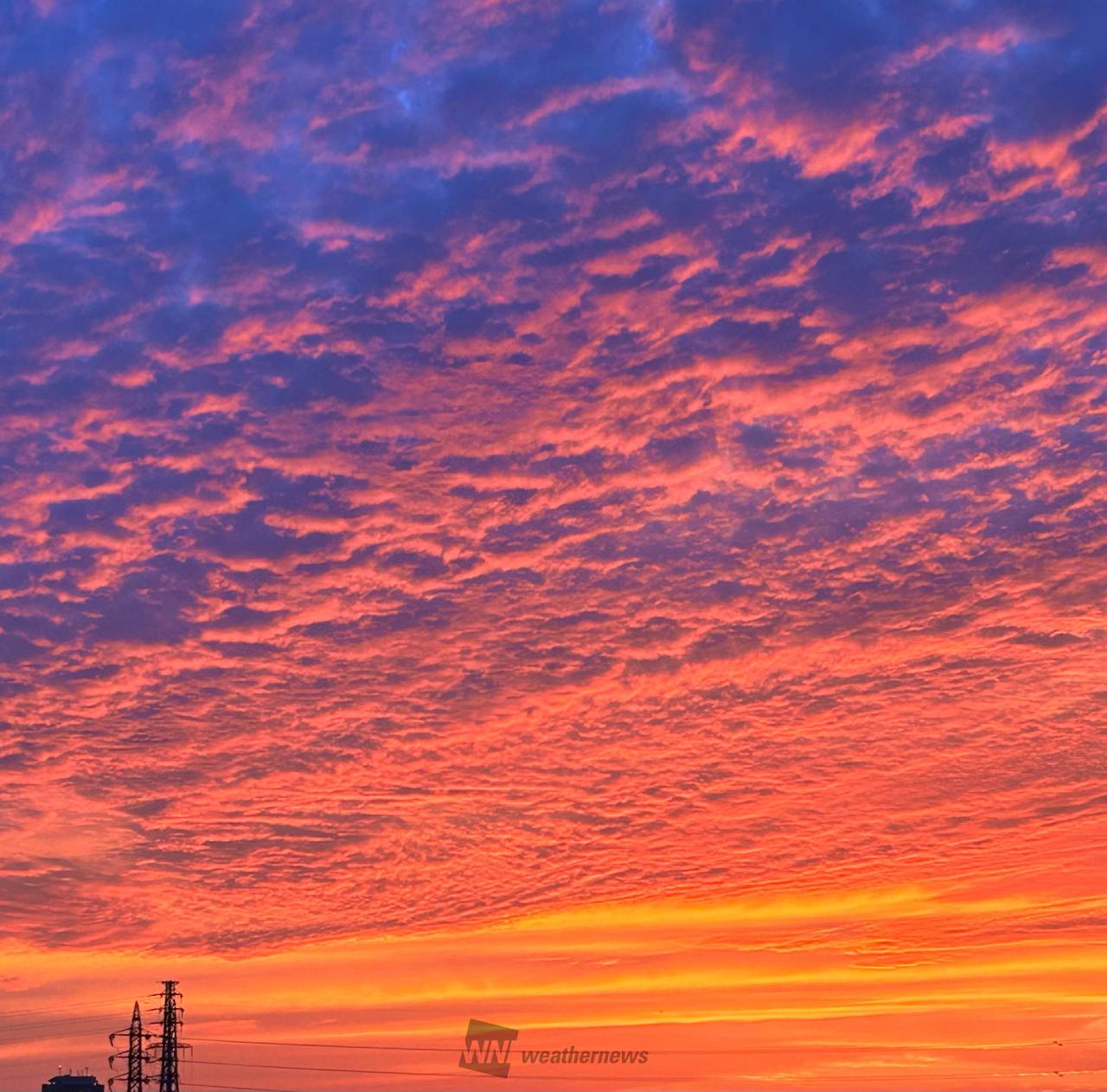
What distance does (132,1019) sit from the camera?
131m

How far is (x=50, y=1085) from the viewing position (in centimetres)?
17025

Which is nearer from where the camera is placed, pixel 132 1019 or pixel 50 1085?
pixel 132 1019

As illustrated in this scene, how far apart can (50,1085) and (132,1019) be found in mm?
50162
